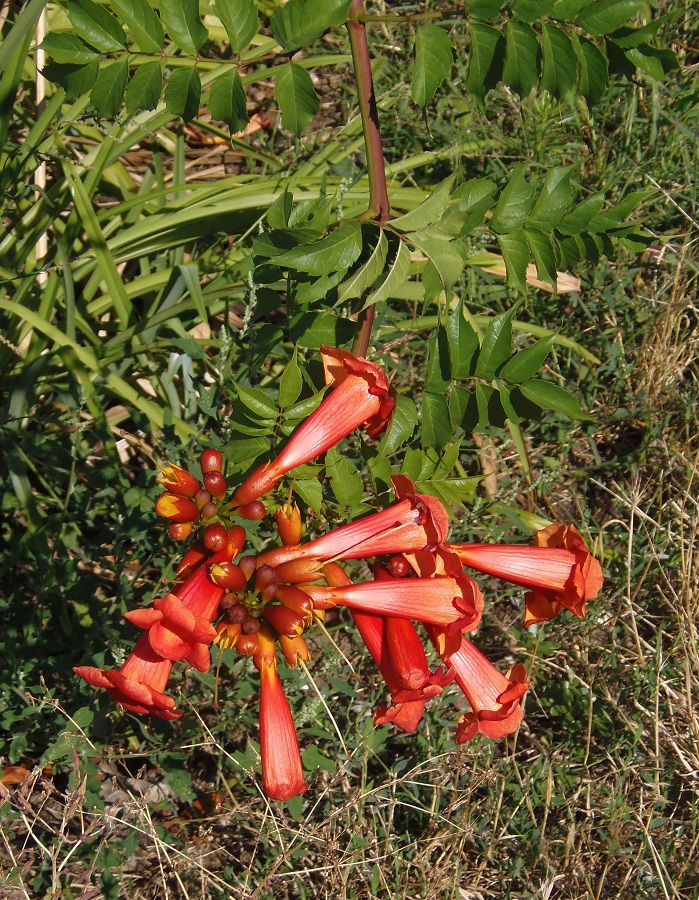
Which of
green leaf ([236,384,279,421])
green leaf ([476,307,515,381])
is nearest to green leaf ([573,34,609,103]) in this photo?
green leaf ([476,307,515,381])

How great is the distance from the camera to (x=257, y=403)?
1.77m

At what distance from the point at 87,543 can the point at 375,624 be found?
5.05ft

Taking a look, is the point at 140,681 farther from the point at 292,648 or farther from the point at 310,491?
the point at 310,491

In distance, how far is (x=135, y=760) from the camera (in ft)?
9.05

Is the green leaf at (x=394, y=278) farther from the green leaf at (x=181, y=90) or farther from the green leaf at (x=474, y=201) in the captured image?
the green leaf at (x=181, y=90)

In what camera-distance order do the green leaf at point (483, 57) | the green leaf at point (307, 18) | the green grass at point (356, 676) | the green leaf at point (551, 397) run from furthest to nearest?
the green grass at point (356, 676), the green leaf at point (551, 397), the green leaf at point (483, 57), the green leaf at point (307, 18)

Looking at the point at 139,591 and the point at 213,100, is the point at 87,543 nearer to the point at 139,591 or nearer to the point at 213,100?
the point at 139,591

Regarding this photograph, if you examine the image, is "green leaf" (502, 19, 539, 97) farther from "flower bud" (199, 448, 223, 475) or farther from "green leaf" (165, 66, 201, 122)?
"flower bud" (199, 448, 223, 475)

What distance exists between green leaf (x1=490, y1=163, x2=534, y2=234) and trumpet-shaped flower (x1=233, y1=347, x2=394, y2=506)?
0.45 m

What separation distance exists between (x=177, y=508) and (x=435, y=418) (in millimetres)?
610

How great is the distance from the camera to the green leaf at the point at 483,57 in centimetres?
174

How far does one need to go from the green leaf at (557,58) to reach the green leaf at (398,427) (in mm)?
767

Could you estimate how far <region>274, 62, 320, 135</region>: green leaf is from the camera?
1651 mm

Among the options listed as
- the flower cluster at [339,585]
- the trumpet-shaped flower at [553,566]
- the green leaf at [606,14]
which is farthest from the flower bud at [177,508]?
the green leaf at [606,14]
